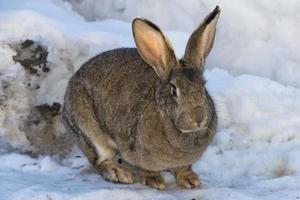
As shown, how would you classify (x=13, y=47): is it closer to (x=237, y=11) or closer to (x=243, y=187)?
(x=237, y=11)

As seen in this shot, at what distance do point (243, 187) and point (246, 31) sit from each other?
1874mm

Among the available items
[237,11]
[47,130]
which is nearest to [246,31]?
[237,11]

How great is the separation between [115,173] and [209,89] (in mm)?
1042

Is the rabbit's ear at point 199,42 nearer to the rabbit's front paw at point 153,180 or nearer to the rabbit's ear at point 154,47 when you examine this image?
the rabbit's ear at point 154,47

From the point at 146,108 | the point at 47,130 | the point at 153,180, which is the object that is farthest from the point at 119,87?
the point at 47,130

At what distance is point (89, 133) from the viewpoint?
20.0 feet

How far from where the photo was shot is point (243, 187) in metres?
5.60

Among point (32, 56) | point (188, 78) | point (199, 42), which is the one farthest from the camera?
point (32, 56)

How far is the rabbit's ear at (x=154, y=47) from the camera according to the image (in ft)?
17.5

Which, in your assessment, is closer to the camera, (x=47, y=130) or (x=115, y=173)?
(x=115, y=173)

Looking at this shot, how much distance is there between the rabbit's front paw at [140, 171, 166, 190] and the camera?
5.66 metres

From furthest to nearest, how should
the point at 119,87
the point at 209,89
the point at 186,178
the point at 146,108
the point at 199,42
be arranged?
the point at 209,89 → the point at 119,87 → the point at 186,178 → the point at 146,108 → the point at 199,42

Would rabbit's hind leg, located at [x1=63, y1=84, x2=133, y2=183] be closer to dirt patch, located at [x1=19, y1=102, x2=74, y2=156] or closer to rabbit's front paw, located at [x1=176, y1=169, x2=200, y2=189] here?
dirt patch, located at [x1=19, y1=102, x2=74, y2=156]

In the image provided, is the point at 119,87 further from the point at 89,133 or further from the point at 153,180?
the point at 153,180
